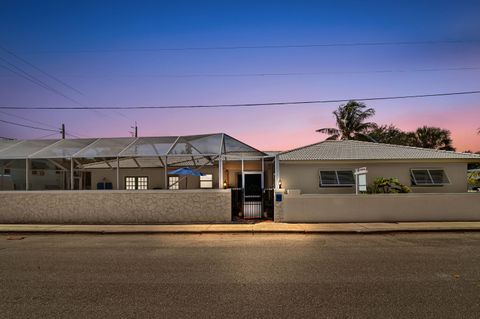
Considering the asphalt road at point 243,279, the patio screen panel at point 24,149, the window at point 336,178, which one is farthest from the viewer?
the window at point 336,178

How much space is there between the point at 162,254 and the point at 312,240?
5.00 metres

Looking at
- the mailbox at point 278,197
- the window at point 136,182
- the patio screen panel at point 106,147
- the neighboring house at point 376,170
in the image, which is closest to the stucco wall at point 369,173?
the neighboring house at point 376,170

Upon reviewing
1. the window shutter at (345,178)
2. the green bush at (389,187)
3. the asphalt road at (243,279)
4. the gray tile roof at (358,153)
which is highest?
the gray tile roof at (358,153)

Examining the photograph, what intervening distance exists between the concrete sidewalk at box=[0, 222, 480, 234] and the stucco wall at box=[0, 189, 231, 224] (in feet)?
2.95

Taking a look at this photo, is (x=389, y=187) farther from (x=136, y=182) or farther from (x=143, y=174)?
(x=136, y=182)

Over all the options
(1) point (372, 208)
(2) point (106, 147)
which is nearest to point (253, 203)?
(1) point (372, 208)

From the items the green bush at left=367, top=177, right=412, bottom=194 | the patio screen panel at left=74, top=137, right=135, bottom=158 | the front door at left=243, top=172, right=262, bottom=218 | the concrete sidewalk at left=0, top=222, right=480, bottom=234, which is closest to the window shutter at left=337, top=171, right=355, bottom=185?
the green bush at left=367, top=177, right=412, bottom=194

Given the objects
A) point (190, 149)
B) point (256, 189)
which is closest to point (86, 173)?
point (190, 149)

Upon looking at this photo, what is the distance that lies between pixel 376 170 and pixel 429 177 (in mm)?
3053

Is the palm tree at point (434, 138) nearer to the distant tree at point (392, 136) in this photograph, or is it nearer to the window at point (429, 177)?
the distant tree at point (392, 136)

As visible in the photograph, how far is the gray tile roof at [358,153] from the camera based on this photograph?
19422 millimetres

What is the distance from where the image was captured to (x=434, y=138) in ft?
149

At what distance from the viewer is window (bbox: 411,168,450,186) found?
19.6 m

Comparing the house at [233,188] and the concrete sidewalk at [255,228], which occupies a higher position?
the house at [233,188]
